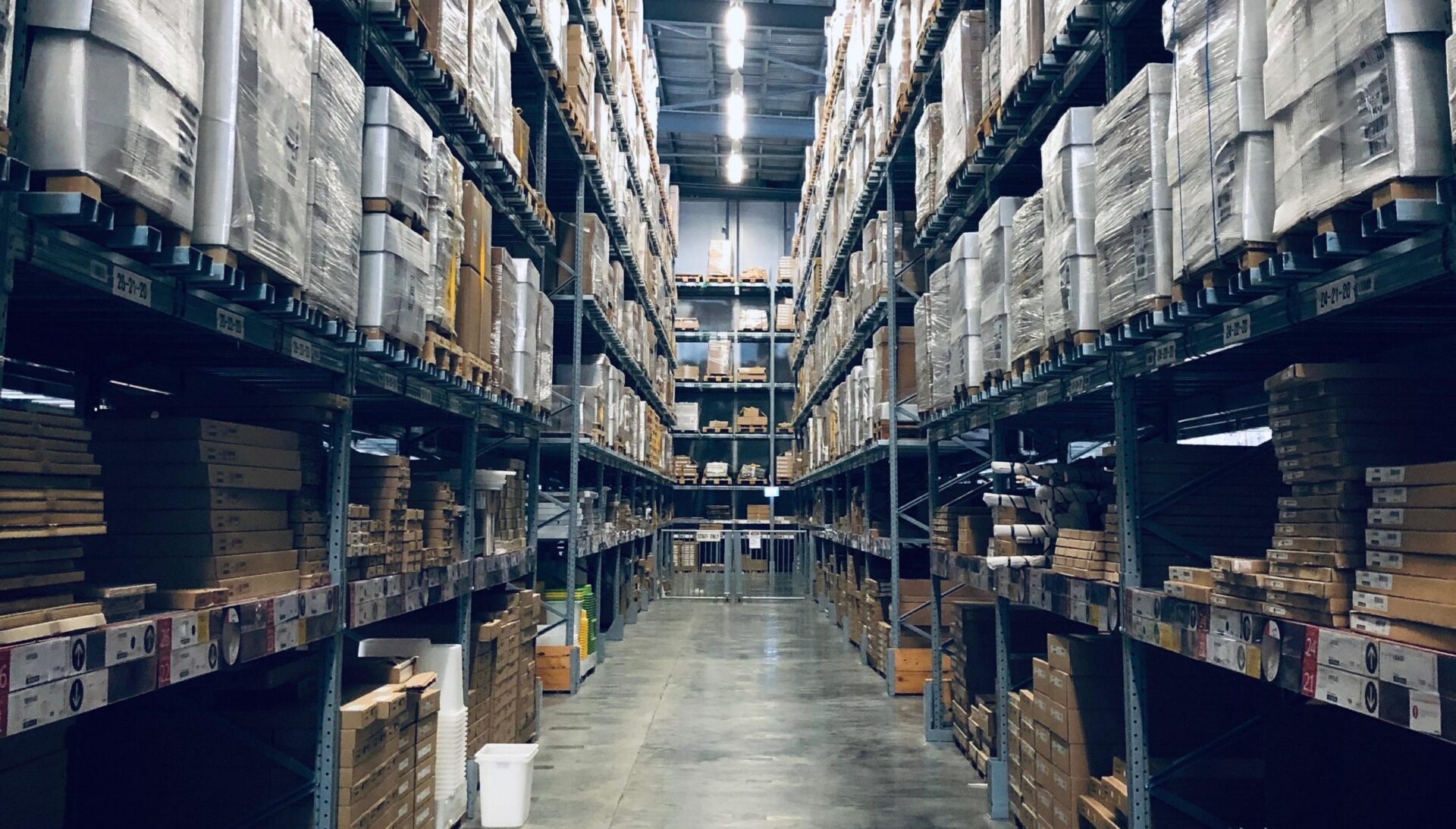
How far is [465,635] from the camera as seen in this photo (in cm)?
551

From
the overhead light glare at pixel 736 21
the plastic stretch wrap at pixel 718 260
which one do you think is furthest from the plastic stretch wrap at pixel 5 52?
the plastic stretch wrap at pixel 718 260

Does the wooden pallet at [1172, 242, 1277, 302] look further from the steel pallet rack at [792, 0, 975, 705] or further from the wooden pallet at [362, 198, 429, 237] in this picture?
the steel pallet rack at [792, 0, 975, 705]

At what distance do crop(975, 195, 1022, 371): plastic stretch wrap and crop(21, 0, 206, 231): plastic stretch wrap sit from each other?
3929mm

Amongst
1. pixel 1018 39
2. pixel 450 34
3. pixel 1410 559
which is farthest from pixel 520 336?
pixel 1410 559

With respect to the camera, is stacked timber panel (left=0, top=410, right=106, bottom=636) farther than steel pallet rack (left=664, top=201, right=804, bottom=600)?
No

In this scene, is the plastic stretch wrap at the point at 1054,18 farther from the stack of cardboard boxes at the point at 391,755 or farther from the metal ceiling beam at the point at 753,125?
the metal ceiling beam at the point at 753,125

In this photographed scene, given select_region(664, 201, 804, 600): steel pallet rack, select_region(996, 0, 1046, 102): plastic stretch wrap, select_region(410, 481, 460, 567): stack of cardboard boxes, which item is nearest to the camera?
select_region(996, 0, 1046, 102): plastic stretch wrap

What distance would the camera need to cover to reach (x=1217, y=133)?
303 centimetres

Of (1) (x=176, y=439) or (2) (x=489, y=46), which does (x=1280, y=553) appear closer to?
(1) (x=176, y=439)

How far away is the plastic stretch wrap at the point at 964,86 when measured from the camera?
5961mm

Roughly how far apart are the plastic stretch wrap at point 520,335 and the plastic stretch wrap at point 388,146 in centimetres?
183

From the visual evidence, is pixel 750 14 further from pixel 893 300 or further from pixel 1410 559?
pixel 1410 559

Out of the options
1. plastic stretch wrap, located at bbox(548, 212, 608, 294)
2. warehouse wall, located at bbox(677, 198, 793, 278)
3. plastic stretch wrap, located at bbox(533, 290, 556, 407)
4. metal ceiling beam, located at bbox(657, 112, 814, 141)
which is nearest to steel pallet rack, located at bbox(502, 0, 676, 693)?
plastic stretch wrap, located at bbox(548, 212, 608, 294)

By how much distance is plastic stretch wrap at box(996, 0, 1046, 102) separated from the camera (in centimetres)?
479
